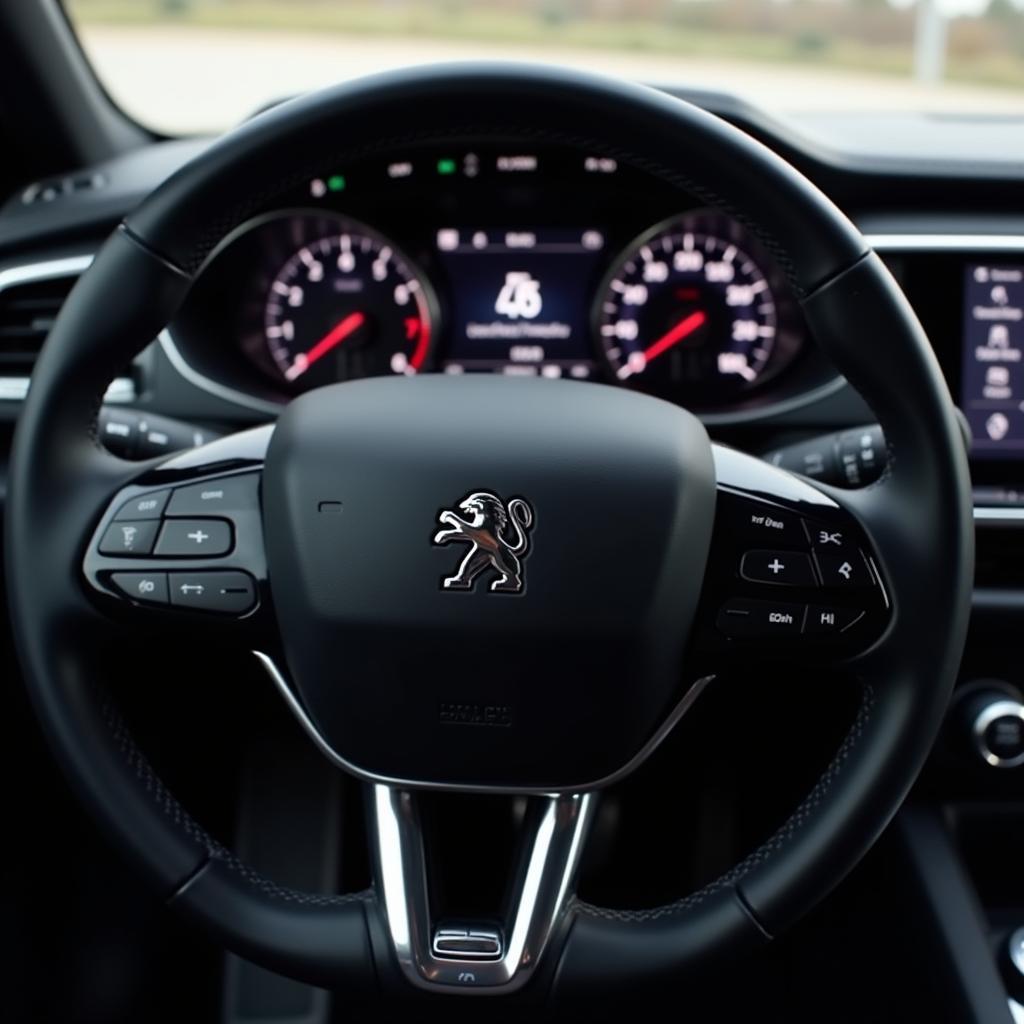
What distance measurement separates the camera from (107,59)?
1.79 metres

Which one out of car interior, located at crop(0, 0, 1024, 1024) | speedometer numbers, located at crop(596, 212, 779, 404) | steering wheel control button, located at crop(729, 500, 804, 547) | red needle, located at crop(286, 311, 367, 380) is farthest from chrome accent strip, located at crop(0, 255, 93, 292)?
steering wheel control button, located at crop(729, 500, 804, 547)

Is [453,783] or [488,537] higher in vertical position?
[488,537]

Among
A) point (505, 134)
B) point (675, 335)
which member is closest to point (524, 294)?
point (675, 335)

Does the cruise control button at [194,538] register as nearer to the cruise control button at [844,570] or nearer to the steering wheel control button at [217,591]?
the steering wheel control button at [217,591]

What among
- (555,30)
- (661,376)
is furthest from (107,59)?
(661,376)

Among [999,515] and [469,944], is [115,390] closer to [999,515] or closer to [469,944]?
[469,944]

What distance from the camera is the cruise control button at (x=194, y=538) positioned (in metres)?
0.99

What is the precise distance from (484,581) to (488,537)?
30 mm

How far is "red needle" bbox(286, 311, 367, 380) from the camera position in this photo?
161cm

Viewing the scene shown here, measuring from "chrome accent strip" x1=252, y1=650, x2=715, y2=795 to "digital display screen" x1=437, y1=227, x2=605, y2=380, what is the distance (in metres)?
0.68

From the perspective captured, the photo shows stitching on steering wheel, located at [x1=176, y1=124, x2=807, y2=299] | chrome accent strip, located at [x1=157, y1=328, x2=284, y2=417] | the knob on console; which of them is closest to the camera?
stitching on steering wheel, located at [x1=176, y1=124, x2=807, y2=299]

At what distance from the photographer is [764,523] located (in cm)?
97

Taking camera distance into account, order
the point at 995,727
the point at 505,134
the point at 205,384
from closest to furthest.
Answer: the point at 505,134 → the point at 995,727 → the point at 205,384

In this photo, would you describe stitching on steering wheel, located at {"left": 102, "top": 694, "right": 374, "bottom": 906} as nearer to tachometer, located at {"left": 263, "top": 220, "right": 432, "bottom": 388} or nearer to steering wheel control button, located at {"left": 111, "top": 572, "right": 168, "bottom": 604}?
steering wheel control button, located at {"left": 111, "top": 572, "right": 168, "bottom": 604}
